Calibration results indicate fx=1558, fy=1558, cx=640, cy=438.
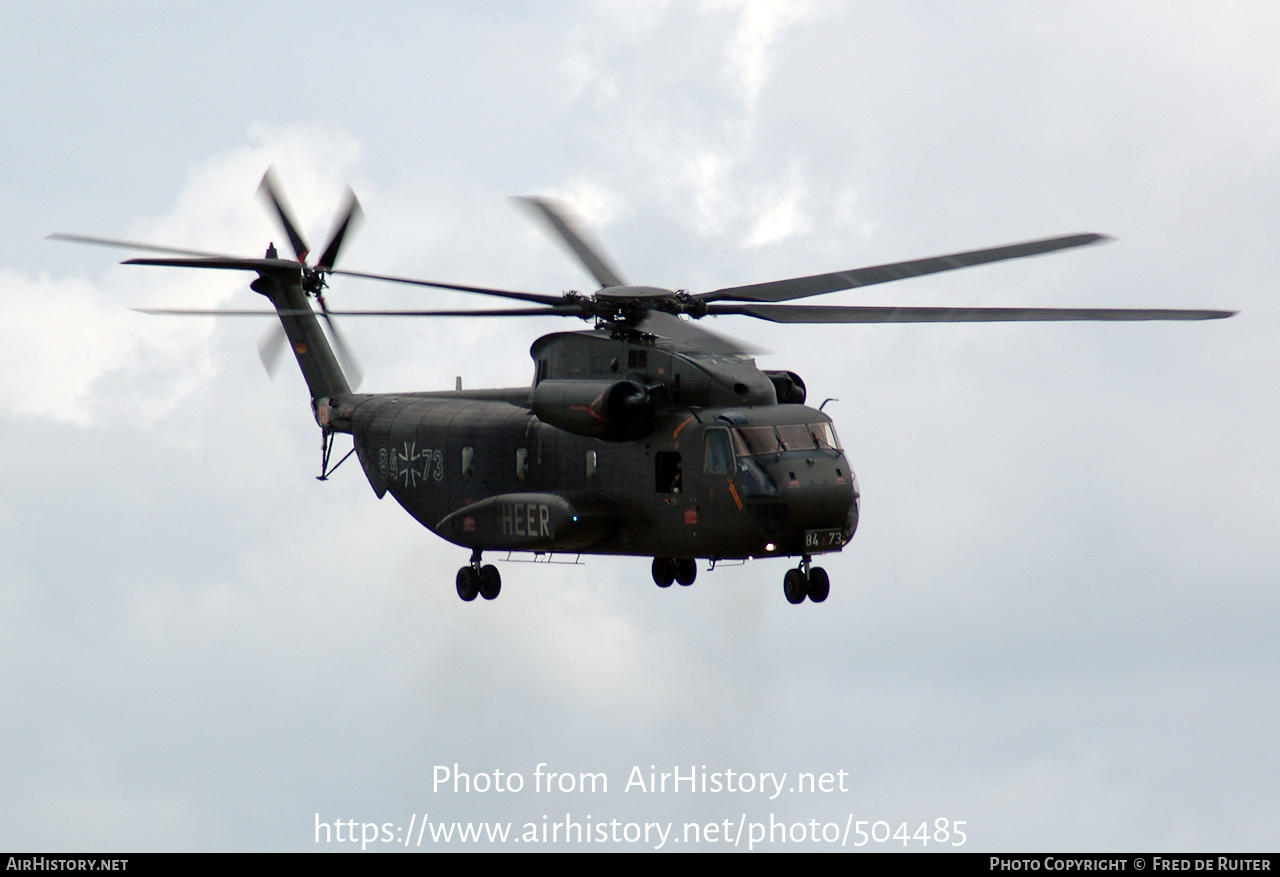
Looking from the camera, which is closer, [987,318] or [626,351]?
[987,318]

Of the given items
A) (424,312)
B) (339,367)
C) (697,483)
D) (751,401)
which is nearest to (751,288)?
(751,401)

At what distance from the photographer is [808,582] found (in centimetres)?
2712

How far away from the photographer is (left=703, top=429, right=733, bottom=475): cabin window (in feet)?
87.8

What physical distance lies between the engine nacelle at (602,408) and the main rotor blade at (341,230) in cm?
812

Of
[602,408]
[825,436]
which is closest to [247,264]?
[602,408]

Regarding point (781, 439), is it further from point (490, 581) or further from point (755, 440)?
point (490, 581)

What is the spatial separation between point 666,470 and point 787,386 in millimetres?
3138

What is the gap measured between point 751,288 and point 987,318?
15.1 feet

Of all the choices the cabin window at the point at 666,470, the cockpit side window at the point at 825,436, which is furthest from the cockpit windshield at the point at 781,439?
the cabin window at the point at 666,470

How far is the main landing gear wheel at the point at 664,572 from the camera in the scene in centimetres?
3222

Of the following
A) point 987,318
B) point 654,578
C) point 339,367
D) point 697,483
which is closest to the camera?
point 987,318

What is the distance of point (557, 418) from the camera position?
28891 mm

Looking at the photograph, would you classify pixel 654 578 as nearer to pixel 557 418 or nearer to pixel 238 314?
pixel 557 418

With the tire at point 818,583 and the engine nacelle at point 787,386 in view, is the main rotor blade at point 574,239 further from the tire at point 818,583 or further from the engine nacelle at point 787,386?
the tire at point 818,583
